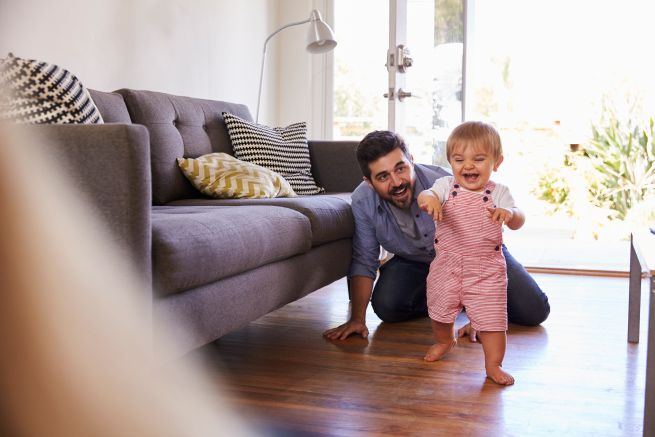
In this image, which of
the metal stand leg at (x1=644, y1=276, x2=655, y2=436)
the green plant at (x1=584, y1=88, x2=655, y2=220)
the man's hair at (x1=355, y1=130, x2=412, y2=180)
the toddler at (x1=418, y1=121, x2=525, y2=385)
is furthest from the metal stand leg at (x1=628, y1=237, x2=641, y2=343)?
the green plant at (x1=584, y1=88, x2=655, y2=220)

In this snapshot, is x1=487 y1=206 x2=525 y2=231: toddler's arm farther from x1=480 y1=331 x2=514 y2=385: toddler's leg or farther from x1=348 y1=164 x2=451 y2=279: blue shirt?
x1=348 y1=164 x2=451 y2=279: blue shirt

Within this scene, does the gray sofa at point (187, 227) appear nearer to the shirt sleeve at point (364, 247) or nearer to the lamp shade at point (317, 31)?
the shirt sleeve at point (364, 247)

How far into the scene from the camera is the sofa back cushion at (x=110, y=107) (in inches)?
86.7

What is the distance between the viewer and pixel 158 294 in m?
1.36

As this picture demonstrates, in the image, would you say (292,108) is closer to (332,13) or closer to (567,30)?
(332,13)

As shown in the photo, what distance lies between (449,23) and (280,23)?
1.34 meters

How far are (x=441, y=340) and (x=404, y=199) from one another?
1.67 feet

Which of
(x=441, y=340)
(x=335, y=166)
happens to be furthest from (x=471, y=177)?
(x=335, y=166)

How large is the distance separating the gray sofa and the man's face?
0.19 metres

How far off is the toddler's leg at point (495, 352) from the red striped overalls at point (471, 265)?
0.03 meters

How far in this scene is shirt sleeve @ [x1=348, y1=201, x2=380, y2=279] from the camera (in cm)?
227

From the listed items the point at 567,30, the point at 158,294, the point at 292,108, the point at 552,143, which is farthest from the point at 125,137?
the point at 567,30

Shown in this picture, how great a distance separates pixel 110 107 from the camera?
2.24 metres

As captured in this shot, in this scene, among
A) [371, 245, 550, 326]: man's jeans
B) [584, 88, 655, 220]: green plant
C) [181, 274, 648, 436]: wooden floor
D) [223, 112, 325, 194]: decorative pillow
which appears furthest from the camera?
[584, 88, 655, 220]: green plant
